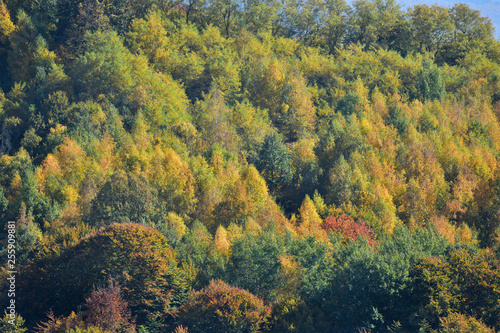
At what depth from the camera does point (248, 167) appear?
61469 mm

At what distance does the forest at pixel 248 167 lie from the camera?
123ft

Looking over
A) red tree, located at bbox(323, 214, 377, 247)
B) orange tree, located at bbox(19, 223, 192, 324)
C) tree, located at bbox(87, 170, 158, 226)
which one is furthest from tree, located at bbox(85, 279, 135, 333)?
red tree, located at bbox(323, 214, 377, 247)

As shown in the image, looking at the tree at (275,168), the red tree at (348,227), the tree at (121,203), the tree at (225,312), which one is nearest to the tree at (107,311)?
the tree at (225,312)

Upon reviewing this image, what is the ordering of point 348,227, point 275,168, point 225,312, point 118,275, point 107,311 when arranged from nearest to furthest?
point 107,311 < point 225,312 < point 118,275 < point 348,227 < point 275,168

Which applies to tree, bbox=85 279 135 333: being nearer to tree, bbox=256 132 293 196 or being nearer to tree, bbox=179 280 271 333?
tree, bbox=179 280 271 333

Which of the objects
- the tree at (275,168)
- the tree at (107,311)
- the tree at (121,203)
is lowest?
the tree at (107,311)

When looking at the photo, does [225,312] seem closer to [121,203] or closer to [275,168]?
[121,203]

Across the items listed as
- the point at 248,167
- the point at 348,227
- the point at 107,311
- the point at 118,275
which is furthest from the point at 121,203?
the point at 348,227

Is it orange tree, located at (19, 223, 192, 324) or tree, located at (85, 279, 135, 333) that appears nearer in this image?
tree, located at (85, 279, 135, 333)

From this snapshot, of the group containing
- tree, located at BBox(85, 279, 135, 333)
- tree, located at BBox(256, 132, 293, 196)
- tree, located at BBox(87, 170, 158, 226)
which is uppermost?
tree, located at BBox(256, 132, 293, 196)

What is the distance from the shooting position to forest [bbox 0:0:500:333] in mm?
37375

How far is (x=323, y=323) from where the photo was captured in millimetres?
36375

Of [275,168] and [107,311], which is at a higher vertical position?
[275,168]

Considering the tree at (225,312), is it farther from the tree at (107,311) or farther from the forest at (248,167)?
the tree at (107,311)
